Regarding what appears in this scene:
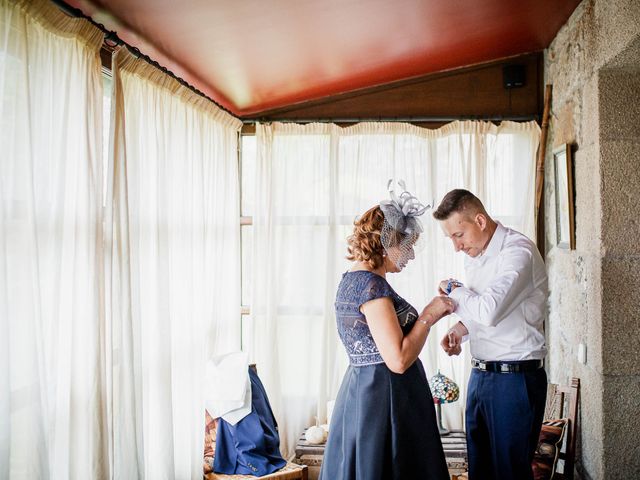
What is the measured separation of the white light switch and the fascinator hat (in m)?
1.43

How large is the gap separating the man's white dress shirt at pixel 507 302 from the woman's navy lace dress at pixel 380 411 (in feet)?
1.01

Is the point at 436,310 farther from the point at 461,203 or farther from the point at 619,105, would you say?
the point at 619,105

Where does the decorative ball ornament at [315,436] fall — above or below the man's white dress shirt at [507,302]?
below

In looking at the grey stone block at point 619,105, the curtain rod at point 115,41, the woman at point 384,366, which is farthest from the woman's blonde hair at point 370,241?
the grey stone block at point 619,105

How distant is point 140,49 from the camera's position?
8.65 ft

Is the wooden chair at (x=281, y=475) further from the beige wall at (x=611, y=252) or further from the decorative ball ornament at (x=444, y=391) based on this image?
the beige wall at (x=611, y=252)

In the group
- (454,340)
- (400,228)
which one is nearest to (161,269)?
(400,228)

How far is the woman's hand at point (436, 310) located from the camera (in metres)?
2.21

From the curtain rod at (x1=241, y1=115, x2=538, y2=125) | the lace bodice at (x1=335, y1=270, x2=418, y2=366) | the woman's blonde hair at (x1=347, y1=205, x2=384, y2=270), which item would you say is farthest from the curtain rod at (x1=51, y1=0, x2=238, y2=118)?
the lace bodice at (x1=335, y1=270, x2=418, y2=366)

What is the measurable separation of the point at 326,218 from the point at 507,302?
220cm

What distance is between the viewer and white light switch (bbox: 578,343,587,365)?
3.13 m

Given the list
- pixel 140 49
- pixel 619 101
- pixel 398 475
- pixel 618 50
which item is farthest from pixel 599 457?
pixel 140 49

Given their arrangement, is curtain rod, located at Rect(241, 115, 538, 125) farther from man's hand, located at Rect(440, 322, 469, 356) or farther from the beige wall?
man's hand, located at Rect(440, 322, 469, 356)

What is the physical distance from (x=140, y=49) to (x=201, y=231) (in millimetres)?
1131
